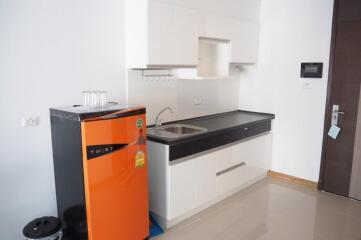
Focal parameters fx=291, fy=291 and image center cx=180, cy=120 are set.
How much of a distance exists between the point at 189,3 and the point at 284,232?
2453 millimetres

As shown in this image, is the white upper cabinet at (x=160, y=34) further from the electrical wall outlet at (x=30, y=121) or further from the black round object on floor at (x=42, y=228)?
the black round object on floor at (x=42, y=228)

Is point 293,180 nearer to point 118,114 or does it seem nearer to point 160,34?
point 160,34

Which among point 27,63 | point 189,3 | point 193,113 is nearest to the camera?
point 27,63

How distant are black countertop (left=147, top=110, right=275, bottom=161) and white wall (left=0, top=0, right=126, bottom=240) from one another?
2.89 ft

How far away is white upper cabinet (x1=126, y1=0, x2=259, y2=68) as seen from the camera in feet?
8.62

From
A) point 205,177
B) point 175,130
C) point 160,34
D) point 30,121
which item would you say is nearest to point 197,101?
point 175,130

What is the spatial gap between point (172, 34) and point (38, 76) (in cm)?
124

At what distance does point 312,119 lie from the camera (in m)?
3.68

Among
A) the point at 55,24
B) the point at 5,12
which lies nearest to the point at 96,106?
the point at 55,24

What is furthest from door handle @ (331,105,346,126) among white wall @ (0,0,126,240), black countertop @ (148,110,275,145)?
white wall @ (0,0,126,240)

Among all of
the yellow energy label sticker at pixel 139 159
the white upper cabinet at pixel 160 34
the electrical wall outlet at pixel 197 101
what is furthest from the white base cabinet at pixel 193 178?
the white upper cabinet at pixel 160 34

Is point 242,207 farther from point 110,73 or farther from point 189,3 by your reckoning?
point 189,3

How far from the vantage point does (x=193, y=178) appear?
288cm

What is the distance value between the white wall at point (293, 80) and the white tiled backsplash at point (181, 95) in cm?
42
